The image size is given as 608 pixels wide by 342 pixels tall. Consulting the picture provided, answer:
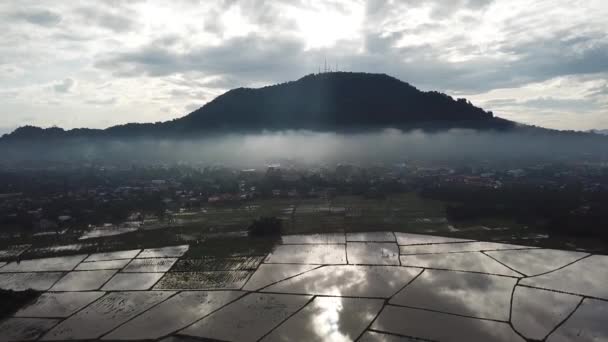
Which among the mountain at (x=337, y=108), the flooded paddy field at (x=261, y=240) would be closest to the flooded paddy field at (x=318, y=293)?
the flooded paddy field at (x=261, y=240)

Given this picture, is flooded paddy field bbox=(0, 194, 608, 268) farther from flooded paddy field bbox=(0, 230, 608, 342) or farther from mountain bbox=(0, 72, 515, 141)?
mountain bbox=(0, 72, 515, 141)

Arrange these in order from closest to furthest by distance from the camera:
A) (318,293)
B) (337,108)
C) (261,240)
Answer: (318,293)
(261,240)
(337,108)

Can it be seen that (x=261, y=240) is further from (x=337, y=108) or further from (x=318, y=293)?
(x=337, y=108)

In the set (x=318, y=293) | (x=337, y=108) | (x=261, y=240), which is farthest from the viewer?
(x=337, y=108)

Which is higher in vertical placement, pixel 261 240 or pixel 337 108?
pixel 337 108

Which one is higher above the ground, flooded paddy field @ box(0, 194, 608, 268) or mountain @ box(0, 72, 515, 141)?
mountain @ box(0, 72, 515, 141)

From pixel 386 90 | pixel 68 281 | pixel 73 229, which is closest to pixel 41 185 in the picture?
pixel 73 229

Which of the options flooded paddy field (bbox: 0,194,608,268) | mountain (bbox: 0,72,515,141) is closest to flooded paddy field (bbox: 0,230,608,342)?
flooded paddy field (bbox: 0,194,608,268)

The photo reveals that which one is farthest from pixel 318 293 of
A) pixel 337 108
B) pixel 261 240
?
pixel 337 108

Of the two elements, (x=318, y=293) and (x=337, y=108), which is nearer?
(x=318, y=293)
